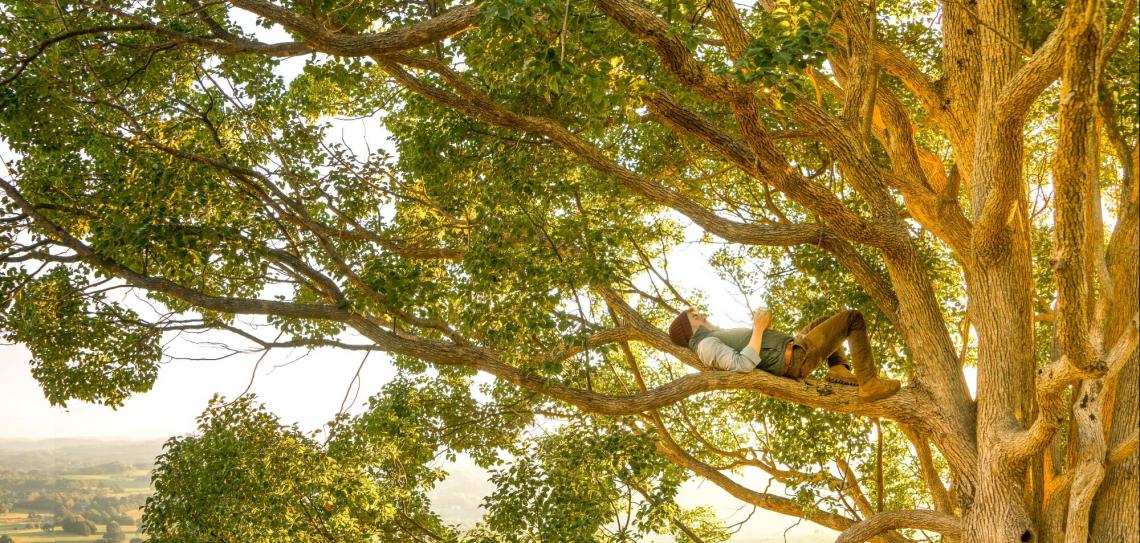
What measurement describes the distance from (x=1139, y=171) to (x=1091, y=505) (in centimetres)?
264

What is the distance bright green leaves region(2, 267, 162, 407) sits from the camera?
6715 millimetres

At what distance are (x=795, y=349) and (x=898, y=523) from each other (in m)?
1.63

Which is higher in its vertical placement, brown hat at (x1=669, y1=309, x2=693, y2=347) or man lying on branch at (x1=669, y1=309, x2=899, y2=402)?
brown hat at (x1=669, y1=309, x2=693, y2=347)

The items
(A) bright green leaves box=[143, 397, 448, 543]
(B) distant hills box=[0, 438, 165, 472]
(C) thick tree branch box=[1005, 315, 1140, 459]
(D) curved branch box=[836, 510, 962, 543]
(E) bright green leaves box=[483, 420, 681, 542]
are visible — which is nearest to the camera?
(C) thick tree branch box=[1005, 315, 1140, 459]

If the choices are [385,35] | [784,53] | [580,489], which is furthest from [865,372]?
[385,35]

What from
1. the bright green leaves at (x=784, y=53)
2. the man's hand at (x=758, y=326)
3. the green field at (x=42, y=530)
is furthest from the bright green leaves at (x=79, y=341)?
the green field at (x=42, y=530)

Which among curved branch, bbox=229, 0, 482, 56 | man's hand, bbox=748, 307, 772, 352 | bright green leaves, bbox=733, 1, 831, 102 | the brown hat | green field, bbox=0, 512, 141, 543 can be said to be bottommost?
green field, bbox=0, 512, 141, 543

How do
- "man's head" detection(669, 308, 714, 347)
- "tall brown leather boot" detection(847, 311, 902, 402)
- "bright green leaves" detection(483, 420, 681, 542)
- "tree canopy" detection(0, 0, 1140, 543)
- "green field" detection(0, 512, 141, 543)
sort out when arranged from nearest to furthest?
"tree canopy" detection(0, 0, 1140, 543)
"tall brown leather boot" detection(847, 311, 902, 402)
"bright green leaves" detection(483, 420, 681, 542)
"man's head" detection(669, 308, 714, 347)
"green field" detection(0, 512, 141, 543)

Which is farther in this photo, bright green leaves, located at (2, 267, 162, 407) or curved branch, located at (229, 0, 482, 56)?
bright green leaves, located at (2, 267, 162, 407)

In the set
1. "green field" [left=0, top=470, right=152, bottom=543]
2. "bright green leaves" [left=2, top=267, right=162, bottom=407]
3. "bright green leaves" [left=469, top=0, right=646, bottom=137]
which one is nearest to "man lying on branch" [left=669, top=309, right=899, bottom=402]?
"bright green leaves" [left=469, top=0, right=646, bottom=137]

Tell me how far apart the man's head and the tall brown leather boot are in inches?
44.4

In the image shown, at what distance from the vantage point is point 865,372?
5570mm

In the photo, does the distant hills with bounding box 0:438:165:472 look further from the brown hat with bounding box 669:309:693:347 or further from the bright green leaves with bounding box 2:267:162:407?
the brown hat with bounding box 669:309:693:347

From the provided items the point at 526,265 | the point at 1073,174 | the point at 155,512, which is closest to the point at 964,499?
the point at 1073,174
